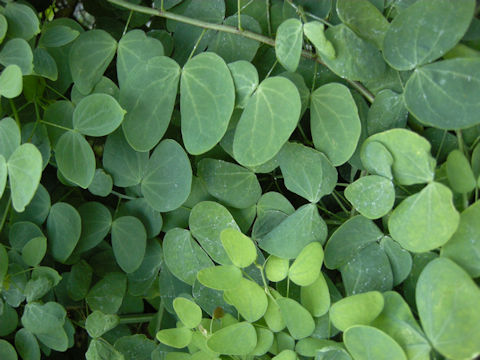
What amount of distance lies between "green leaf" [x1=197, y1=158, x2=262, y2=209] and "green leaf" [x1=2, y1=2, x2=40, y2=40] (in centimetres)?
33

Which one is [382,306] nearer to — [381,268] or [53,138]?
[381,268]

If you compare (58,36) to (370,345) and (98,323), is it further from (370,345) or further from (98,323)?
(370,345)

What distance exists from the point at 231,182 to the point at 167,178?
0.34ft

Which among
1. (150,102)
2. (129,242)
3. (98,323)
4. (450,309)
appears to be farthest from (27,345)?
(450,309)

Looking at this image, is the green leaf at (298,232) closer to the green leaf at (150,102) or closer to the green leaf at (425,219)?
the green leaf at (425,219)

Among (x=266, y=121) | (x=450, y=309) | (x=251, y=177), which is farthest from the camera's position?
(x=251, y=177)

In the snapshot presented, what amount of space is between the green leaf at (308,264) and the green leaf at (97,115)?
32 centimetres

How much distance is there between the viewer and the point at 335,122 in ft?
2.09

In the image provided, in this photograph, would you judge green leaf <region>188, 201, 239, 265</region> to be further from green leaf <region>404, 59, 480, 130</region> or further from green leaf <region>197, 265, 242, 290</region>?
green leaf <region>404, 59, 480, 130</region>

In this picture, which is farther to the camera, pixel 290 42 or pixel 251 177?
pixel 251 177

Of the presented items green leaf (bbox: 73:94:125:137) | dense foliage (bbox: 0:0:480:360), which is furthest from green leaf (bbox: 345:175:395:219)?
green leaf (bbox: 73:94:125:137)

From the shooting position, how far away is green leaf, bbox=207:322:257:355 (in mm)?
664

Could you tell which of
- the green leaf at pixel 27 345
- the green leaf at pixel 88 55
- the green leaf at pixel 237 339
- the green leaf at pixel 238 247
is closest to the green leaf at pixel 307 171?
the green leaf at pixel 238 247

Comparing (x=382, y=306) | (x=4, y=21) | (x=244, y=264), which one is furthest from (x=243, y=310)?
(x=4, y=21)
